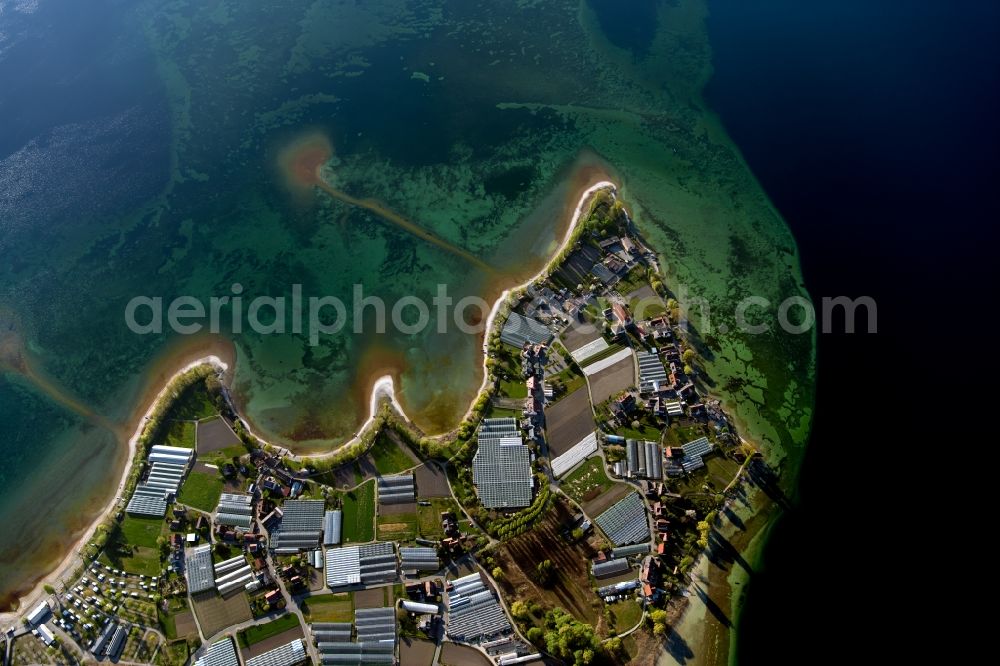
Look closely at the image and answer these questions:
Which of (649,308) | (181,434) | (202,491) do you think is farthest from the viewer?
(649,308)

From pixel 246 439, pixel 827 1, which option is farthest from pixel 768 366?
pixel 827 1

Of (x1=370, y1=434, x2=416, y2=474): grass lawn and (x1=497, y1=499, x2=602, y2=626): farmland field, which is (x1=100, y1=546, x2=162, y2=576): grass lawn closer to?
(x1=370, y1=434, x2=416, y2=474): grass lawn

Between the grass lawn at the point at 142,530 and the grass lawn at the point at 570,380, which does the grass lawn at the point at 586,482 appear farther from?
the grass lawn at the point at 142,530

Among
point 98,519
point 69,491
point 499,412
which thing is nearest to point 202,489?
point 98,519

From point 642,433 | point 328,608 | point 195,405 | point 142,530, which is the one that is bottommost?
point 328,608

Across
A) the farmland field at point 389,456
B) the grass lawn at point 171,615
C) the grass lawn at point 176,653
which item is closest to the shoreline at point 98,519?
the grass lawn at point 171,615

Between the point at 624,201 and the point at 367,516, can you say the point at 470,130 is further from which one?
the point at 367,516

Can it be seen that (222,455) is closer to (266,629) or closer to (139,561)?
(139,561)
